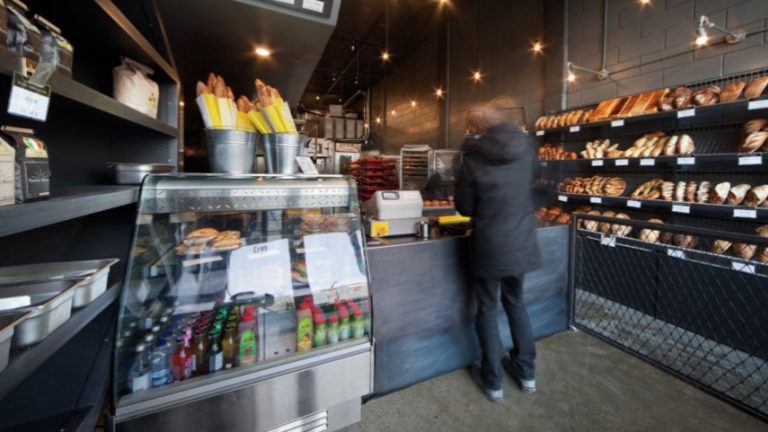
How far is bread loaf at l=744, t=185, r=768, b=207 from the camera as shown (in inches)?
98.2

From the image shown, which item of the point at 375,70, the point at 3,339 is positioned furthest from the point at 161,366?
the point at 375,70

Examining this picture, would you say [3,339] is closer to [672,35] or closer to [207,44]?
[207,44]

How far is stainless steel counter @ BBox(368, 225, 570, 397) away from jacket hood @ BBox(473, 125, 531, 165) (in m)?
0.61

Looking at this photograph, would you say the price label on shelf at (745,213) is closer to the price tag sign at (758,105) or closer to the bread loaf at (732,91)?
the price tag sign at (758,105)

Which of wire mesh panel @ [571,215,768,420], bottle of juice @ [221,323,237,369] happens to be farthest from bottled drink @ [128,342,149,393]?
wire mesh panel @ [571,215,768,420]

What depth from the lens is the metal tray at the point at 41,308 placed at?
0.69 m

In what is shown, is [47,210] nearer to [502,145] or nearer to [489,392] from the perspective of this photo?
[502,145]

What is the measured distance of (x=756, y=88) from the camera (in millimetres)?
2508

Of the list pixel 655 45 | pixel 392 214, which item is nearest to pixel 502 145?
pixel 392 214

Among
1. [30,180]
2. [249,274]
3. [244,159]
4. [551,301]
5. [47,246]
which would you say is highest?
[244,159]

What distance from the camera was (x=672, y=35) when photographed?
10.7ft

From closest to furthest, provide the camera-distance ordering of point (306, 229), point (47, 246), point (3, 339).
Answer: point (3, 339) → point (47, 246) → point (306, 229)

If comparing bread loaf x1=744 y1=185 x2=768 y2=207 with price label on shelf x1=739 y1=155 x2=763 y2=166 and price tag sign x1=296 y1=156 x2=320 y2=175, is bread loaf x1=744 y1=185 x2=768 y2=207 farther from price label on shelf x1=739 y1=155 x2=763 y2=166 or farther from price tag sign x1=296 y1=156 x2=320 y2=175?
price tag sign x1=296 y1=156 x2=320 y2=175

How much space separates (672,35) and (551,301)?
3036mm
